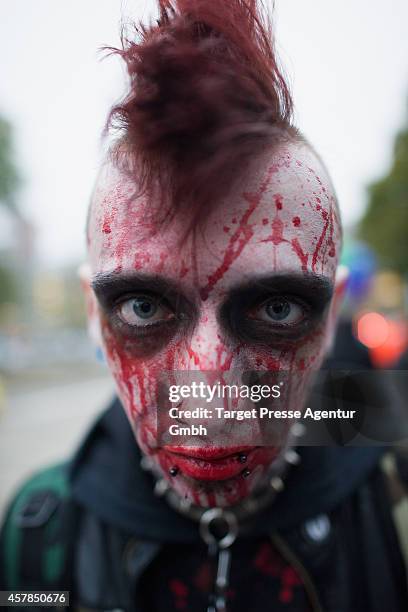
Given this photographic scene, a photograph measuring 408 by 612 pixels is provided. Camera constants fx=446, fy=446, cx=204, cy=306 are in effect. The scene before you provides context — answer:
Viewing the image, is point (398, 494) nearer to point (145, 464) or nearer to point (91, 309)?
point (145, 464)

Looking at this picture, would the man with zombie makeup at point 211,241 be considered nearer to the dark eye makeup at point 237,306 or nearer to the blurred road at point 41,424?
the dark eye makeup at point 237,306

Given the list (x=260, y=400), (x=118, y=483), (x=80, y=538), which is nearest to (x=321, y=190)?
(x=260, y=400)

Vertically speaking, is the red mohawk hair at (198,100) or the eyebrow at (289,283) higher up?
the red mohawk hair at (198,100)

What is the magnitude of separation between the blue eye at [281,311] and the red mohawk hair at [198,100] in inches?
6.2

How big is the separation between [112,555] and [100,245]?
0.72 m

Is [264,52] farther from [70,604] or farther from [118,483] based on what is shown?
[70,604]

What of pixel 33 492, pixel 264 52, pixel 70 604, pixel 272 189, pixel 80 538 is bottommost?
pixel 70 604

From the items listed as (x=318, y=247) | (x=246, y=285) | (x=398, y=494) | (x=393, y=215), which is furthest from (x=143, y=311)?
(x=393, y=215)

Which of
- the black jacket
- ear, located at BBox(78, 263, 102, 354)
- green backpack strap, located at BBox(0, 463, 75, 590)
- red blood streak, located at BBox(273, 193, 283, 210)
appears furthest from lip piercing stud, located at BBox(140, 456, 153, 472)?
red blood streak, located at BBox(273, 193, 283, 210)

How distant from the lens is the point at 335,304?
32.6 inches

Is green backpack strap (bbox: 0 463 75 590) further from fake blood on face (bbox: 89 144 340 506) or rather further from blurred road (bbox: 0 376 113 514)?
blurred road (bbox: 0 376 113 514)

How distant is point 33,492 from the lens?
3.74 ft

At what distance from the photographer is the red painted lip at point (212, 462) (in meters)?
0.64

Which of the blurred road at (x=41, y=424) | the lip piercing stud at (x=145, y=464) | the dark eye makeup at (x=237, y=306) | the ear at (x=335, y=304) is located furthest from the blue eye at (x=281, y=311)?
the blurred road at (x=41, y=424)
